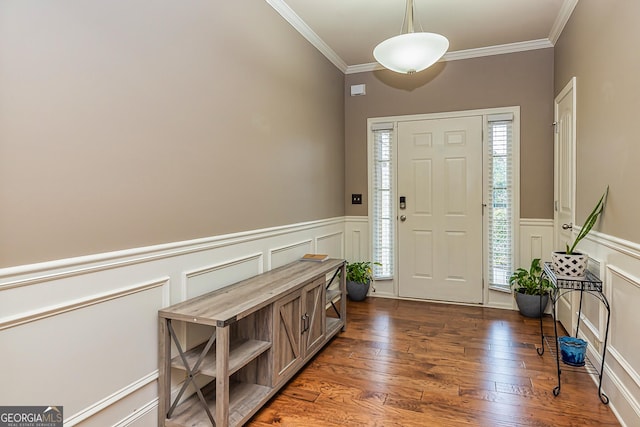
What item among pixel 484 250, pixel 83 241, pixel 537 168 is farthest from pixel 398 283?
pixel 83 241

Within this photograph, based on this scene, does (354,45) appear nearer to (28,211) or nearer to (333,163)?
(333,163)

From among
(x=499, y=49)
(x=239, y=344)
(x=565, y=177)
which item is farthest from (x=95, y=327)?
(x=499, y=49)

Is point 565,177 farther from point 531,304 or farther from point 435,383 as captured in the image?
point 435,383

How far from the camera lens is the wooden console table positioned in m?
1.73

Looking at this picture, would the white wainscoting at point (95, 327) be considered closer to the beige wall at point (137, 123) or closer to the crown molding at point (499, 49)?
the beige wall at point (137, 123)

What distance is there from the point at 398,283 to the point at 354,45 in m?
2.62

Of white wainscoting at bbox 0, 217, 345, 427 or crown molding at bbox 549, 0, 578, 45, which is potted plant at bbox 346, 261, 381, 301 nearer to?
white wainscoting at bbox 0, 217, 345, 427

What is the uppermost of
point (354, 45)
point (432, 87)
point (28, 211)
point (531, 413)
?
point (354, 45)

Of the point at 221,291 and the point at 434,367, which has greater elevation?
the point at 221,291

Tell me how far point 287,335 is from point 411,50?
1.97 metres

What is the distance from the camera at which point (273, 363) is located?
6.84 ft

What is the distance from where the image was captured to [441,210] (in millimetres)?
4109

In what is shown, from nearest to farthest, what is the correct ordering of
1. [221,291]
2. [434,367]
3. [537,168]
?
[221,291] < [434,367] < [537,168]

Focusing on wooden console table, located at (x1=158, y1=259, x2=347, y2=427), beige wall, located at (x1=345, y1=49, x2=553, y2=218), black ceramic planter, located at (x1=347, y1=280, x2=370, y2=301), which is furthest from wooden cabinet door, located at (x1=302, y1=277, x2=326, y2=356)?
beige wall, located at (x1=345, y1=49, x2=553, y2=218)
